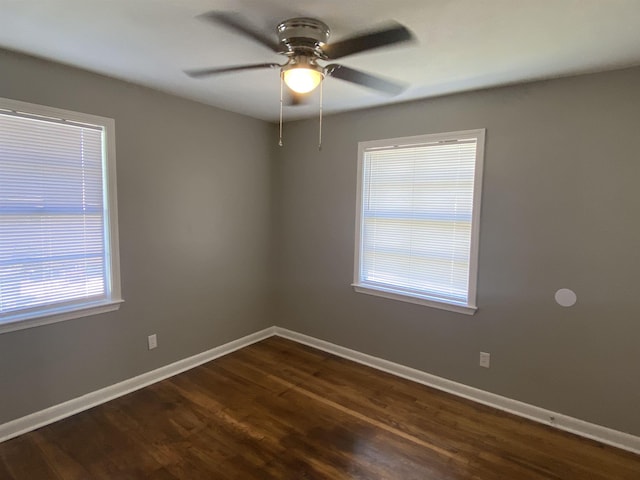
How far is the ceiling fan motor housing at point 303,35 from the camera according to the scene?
1689mm

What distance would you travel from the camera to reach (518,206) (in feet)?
8.63

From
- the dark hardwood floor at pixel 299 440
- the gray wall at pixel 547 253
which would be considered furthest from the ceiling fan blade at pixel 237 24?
the dark hardwood floor at pixel 299 440

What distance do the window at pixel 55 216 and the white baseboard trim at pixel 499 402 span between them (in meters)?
2.25

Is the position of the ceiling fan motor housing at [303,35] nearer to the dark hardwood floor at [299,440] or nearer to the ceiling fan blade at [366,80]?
the ceiling fan blade at [366,80]

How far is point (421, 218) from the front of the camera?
3.13 metres

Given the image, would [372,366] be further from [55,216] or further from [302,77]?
[55,216]

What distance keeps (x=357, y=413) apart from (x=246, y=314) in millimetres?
1737

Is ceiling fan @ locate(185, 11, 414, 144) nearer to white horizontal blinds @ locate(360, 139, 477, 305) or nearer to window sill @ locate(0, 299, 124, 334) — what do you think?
white horizontal blinds @ locate(360, 139, 477, 305)

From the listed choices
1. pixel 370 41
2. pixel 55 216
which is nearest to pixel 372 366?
pixel 370 41

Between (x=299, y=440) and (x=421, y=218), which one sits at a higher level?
(x=421, y=218)

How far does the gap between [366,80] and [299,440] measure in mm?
2520

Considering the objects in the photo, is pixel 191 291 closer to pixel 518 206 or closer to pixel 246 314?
pixel 246 314

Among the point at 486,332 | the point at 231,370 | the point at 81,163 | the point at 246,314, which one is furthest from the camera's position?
the point at 246,314

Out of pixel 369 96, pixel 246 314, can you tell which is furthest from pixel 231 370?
pixel 369 96
